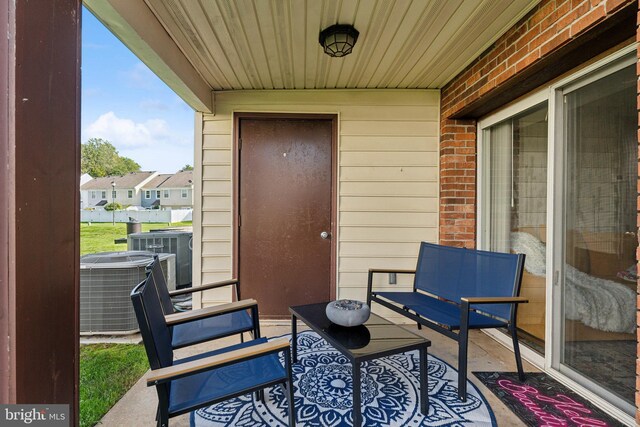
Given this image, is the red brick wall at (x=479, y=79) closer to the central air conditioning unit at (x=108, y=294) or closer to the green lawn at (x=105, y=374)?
the green lawn at (x=105, y=374)

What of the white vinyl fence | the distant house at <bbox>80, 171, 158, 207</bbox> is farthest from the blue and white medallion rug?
the distant house at <bbox>80, 171, 158, 207</bbox>

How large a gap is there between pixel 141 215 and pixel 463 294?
60.3ft

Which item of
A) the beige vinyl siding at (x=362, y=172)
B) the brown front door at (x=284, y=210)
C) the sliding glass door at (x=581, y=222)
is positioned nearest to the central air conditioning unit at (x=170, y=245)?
the beige vinyl siding at (x=362, y=172)

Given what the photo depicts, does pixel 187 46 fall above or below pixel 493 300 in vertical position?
above

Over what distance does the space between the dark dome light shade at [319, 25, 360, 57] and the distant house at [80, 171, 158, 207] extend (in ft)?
95.1

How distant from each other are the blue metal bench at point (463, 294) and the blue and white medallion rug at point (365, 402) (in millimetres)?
162

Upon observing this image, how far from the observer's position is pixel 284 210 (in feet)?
11.3

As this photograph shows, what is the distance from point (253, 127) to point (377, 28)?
1675 millimetres

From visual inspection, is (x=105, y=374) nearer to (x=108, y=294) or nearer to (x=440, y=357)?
(x=108, y=294)

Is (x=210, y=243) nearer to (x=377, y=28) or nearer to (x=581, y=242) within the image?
(x=377, y=28)

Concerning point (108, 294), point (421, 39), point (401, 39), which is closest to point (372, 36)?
point (401, 39)

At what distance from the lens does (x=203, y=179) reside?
3.39 meters

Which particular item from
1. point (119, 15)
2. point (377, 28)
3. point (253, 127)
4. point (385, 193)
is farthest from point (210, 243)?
→ point (377, 28)

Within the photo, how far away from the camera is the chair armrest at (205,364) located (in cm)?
127
